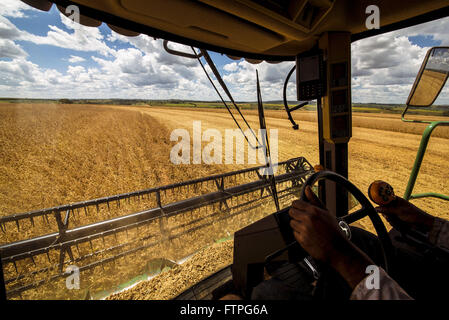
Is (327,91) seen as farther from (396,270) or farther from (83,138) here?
(83,138)

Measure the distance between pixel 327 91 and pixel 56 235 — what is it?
3.26 metres

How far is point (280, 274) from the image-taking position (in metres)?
1.14

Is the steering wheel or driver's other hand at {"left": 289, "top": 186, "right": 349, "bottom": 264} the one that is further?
the steering wheel

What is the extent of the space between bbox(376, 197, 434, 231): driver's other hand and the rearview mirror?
822 millimetres

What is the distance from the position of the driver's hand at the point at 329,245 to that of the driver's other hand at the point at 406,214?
0.88 meters

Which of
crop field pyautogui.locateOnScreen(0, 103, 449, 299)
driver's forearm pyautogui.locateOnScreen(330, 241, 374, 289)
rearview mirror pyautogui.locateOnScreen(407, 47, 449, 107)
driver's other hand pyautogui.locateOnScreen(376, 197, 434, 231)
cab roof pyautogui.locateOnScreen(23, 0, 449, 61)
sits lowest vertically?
crop field pyautogui.locateOnScreen(0, 103, 449, 299)

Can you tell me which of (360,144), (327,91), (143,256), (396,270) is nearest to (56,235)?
(143,256)

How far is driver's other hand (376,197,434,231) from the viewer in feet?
4.52

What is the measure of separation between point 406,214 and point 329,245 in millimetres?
1008

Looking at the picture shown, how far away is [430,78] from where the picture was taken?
1576 millimetres

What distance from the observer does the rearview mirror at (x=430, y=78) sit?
151 centimetres

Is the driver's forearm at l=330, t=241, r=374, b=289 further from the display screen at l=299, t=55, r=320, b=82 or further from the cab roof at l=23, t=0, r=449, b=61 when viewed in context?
the display screen at l=299, t=55, r=320, b=82

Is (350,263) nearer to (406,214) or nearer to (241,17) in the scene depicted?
(406,214)

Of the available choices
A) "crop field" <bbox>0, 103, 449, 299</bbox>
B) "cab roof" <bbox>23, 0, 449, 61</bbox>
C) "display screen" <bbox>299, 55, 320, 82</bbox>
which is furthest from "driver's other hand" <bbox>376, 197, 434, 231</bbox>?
"crop field" <bbox>0, 103, 449, 299</bbox>
